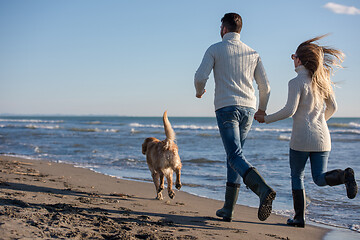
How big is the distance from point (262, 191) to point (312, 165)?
2.68 ft

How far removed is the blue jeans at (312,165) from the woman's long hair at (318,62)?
60cm

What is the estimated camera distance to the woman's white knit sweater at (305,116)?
377cm

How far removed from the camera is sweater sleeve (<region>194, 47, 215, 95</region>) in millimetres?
3646

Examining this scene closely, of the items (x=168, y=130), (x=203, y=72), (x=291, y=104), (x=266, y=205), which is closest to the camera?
(x=266, y=205)

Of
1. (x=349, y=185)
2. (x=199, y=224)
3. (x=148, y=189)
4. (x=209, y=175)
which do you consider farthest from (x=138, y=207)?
(x=209, y=175)

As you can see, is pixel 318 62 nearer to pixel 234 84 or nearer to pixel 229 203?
pixel 234 84

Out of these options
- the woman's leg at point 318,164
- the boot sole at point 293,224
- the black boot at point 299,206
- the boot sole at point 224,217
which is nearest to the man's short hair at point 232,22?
the woman's leg at point 318,164

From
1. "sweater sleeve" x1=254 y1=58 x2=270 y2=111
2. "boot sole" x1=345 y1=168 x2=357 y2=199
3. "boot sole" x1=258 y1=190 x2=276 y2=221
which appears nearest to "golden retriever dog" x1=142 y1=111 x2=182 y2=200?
"sweater sleeve" x1=254 y1=58 x2=270 y2=111

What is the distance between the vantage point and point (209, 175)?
8.05m

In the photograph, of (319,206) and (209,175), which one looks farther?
(209,175)

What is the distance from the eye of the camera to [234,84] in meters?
3.73

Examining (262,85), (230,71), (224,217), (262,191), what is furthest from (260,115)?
(224,217)

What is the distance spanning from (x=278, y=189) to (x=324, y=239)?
2811 mm

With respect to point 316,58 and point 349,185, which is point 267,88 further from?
point 349,185
